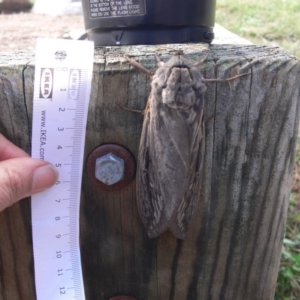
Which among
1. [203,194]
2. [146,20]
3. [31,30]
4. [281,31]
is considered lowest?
[203,194]

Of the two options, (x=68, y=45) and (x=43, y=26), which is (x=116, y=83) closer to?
(x=68, y=45)

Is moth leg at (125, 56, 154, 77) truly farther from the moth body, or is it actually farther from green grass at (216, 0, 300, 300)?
green grass at (216, 0, 300, 300)

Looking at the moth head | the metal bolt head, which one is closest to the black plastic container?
the moth head

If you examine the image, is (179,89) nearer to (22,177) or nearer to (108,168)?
(108,168)

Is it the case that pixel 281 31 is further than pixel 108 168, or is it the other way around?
pixel 281 31

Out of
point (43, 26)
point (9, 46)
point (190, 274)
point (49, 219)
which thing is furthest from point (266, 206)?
point (43, 26)

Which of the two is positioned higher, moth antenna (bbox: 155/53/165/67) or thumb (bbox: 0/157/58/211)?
moth antenna (bbox: 155/53/165/67)

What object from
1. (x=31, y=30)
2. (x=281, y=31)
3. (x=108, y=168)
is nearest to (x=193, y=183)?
(x=108, y=168)
